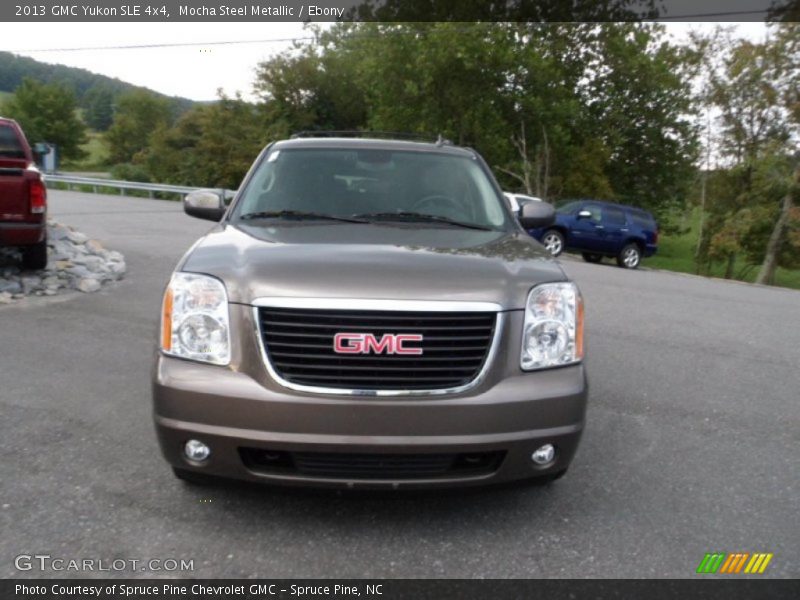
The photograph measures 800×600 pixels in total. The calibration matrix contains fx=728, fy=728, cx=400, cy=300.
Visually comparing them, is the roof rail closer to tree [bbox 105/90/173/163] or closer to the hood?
the hood

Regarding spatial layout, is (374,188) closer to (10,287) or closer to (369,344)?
(369,344)

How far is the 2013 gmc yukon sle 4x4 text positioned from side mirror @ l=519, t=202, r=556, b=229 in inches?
61.8

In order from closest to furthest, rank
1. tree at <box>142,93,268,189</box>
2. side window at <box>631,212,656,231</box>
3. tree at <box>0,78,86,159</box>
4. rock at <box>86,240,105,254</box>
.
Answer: rock at <box>86,240,105,254</box> < side window at <box>631,212,656,231</box> < tree at <box>142,93,268,189</box> < tree at <box>0,78,86,159</box>

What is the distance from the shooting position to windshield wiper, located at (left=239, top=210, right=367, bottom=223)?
3914 mm

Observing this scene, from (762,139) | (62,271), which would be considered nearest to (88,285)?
(62,271)

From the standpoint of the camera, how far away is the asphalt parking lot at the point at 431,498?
9.51 feet

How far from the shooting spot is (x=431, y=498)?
337 centimetres

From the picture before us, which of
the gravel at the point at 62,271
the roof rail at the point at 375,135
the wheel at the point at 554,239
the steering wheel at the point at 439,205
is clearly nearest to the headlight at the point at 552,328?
the steering wheel at the point at 439,205

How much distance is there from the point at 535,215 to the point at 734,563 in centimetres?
243

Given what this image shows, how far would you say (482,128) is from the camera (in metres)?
29.3

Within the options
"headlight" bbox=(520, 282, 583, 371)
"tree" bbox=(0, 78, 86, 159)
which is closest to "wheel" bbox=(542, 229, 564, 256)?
"headlight" bbox=(520, 282, 583, 371)

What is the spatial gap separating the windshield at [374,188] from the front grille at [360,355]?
1152 mm

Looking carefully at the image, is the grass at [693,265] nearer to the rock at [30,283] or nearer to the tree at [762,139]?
the tree at [762,139]

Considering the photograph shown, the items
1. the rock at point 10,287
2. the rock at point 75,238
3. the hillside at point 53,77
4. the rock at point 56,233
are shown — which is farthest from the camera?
the hillside at point 53,77
